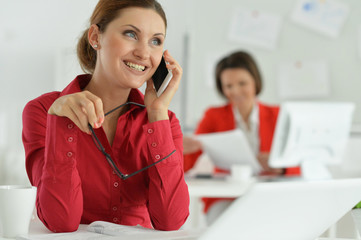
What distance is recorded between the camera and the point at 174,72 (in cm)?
125

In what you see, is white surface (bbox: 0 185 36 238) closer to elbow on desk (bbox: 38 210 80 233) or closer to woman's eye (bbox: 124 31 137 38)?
elbow on desk (bbox: 38 210 80 233)

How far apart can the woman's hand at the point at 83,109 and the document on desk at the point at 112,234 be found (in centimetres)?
20

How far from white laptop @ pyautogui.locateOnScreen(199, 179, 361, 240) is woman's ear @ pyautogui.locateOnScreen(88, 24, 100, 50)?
685 mm

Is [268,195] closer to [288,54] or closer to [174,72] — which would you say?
[174,72]

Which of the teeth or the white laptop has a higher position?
the teeth

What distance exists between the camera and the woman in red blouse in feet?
3.71

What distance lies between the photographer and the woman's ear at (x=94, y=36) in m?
1.21

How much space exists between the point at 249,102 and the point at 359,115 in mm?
992

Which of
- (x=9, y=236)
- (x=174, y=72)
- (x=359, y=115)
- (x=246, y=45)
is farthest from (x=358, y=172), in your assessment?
(x=9, y=236)

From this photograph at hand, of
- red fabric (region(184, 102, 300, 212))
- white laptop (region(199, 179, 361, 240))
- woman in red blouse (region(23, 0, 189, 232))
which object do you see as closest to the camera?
white laptop (region(199, 179, 361, 240))

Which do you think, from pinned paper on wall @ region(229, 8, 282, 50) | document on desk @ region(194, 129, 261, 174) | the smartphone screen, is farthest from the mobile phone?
pinned paper on wall @ region(229, 8, 282, 50)

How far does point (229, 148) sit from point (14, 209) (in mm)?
1792

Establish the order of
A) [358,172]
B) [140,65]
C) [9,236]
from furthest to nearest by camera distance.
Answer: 1. [358,172]
2. [140,65]
3. [9,236]

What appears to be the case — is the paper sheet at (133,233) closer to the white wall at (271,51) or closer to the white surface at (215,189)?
the white surface at (215,189)
